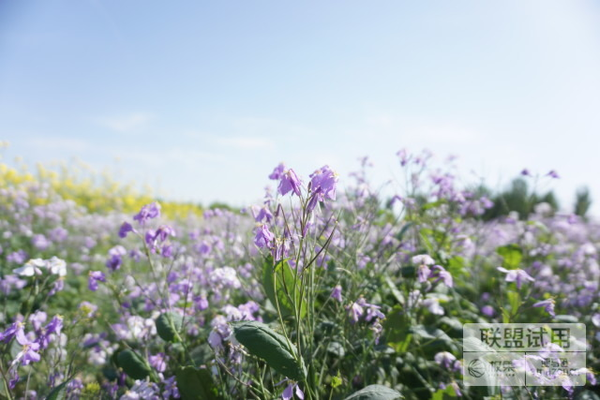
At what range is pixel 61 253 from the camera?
5.50m

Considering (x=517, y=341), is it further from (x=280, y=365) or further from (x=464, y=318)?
(x=280, y=365)

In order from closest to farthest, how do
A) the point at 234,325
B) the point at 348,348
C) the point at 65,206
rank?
the point at 234,325 < the point at 348,348 < the point at 65,206

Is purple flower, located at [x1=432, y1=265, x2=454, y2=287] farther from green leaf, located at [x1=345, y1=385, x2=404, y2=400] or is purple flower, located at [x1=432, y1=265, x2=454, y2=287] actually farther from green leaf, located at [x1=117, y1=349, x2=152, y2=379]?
green leaf, located at [x1=117, y1=349, x2=152, y2=379]

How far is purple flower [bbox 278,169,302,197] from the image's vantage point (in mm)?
1322

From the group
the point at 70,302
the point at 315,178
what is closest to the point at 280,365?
the point at 315,178

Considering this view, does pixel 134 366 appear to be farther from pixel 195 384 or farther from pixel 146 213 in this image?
pixel 146 213

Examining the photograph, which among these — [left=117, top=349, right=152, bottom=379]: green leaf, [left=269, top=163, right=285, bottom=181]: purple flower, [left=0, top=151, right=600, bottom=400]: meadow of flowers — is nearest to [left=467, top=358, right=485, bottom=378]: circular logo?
[left=0, top=151, right=600, bottom=400]: meadow of flowers

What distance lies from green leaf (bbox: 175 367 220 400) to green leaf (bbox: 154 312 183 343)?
6.3 inches

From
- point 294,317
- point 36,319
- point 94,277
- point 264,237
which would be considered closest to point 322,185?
point 264,237

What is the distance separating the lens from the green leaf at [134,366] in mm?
1970

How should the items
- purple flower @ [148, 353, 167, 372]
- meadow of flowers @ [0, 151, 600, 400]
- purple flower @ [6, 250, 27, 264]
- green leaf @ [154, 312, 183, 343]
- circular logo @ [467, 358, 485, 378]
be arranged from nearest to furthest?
meadow of flowers @ [0, 151, 600, 400] → circular logo @ [467, 358, 485, 378] → green leaf @ [154, 312, 183, 343] → purple flower @ [148, 353, 167, 372] → purple flower @ [6, 250, 27, 264]

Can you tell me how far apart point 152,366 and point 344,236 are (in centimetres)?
122

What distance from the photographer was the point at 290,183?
52.6 inches

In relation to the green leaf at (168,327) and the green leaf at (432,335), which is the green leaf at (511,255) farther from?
the green leaf at (168,327)
